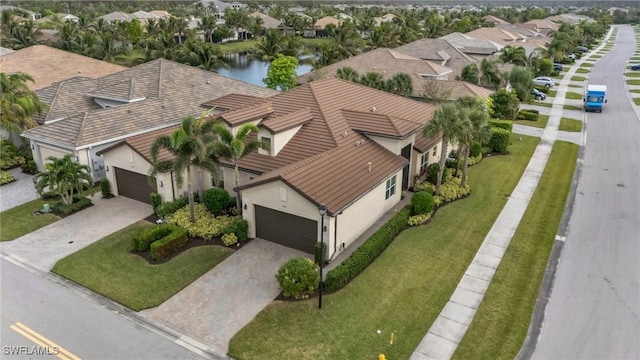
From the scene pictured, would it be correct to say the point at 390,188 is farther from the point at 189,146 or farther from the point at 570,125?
the point at 570,125

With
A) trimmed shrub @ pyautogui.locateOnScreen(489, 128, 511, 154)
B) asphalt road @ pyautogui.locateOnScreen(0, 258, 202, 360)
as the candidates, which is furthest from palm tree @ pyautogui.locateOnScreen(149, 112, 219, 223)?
trimmed shrub @ pyautogui.locateOnScreen(489, 128, 511, 154)

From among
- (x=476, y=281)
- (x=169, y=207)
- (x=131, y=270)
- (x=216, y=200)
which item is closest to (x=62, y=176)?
(x=169, y=207)

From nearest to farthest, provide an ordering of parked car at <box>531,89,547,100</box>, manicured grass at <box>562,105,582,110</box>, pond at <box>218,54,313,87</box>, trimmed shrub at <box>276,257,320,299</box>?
trimmed shrub at <box>276,257,320,299</box>
manicured grass at <box>562,105,582,110</box>
parked car at <box>531,89,547,100</box>
pond at <box>218,54,313,87</box>

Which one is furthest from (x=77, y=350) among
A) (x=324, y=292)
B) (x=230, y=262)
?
(x=324, y=292)

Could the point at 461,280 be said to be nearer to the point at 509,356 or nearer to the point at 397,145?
the point at 509,356

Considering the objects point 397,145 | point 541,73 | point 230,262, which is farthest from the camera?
point 541,73

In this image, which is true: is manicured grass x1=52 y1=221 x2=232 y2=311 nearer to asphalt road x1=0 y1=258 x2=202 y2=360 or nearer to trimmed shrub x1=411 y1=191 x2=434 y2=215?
asphalt road x1=0 y1=258 x2=202 y2=360
